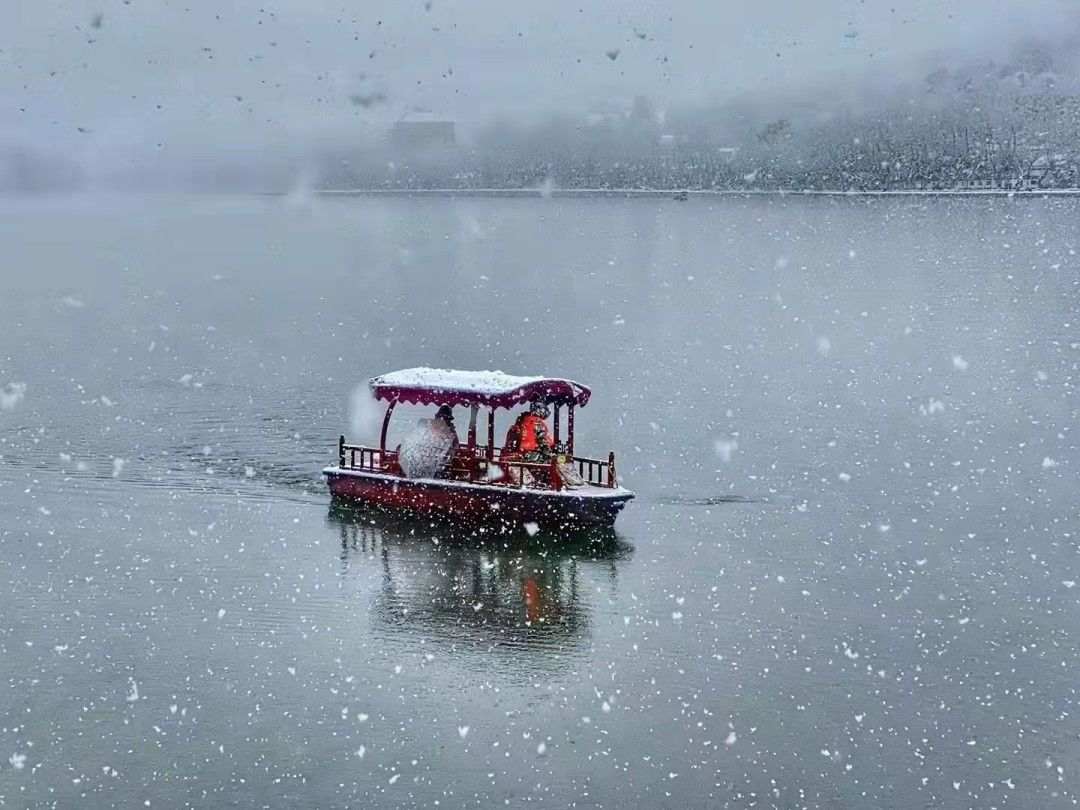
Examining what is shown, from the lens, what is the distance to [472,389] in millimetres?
35062

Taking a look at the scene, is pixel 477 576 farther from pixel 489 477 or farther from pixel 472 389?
pixel 472 389

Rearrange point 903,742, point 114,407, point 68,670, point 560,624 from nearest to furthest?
point 903,742
point 68,670
point 560,624
point 114,407

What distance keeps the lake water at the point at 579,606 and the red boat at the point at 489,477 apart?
0.70 meters

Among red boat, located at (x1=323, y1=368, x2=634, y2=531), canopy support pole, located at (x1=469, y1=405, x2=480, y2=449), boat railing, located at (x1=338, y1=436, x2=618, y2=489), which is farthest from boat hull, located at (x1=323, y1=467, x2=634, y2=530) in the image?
canopy support pole, located at (x1=469, y1=405, x2=480, y2=449)

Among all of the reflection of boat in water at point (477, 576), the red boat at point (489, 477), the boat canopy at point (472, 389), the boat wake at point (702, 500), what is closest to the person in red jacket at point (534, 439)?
the red boat at point (489, 477)

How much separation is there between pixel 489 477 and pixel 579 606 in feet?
18.2

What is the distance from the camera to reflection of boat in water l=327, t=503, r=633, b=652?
95.3 feet

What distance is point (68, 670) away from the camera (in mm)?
26719

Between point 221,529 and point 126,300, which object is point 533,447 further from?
point 126,300

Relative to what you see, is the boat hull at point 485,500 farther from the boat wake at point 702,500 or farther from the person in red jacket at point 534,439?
the boat wake at point 702,500

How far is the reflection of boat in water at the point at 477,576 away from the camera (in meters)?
29.1

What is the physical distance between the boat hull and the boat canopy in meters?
2.00

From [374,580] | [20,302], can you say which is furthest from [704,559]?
[20,302]

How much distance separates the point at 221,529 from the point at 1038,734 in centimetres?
2003
